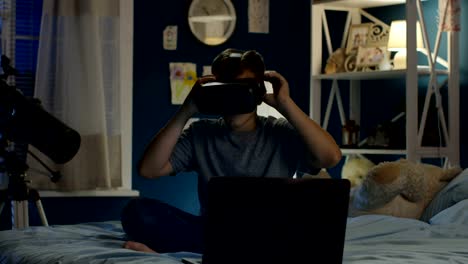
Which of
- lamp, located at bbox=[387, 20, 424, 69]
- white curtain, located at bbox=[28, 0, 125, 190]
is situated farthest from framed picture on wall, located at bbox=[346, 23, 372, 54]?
white curtain, located at bbox=[28, 0, 125, 190]

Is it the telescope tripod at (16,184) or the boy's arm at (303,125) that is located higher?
the boy's arm at (303,125)

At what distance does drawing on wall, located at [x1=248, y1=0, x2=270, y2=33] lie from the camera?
5031mm

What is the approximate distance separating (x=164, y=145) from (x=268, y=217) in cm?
77

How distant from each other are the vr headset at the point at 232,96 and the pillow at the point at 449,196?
1423mm

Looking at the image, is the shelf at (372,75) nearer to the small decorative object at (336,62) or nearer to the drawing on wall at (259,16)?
the small decorative object at (336,62)

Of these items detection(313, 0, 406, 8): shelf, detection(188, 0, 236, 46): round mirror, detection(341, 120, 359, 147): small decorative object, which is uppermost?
detection(313, 0, 406, 8): shelf

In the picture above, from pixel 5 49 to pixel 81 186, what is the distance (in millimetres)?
800

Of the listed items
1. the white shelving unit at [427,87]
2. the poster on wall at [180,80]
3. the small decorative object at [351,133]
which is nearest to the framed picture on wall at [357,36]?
the white shelving unit at [427,87]

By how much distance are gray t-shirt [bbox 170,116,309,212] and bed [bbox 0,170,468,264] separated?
302mm

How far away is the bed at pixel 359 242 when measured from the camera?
85.4 inches

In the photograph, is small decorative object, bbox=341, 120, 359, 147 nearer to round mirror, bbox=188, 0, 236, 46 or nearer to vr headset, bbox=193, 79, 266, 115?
round mirror, bbox=188, 0, 236, 46

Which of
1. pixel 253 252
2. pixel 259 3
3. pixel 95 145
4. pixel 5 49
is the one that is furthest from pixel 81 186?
pixel 253 252

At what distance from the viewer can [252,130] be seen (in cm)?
250

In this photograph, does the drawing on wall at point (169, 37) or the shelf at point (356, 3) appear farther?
the drawing on wall at point (169, 37)
